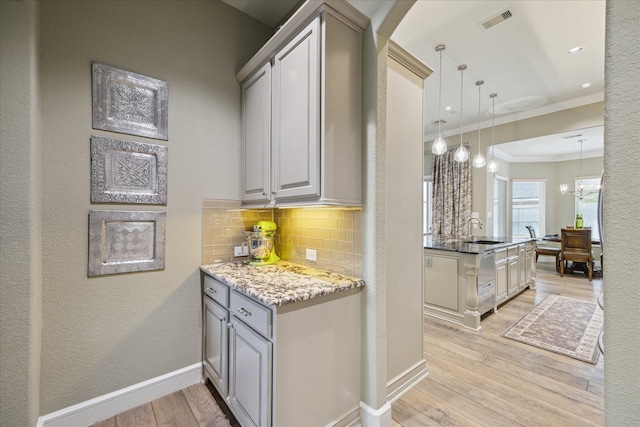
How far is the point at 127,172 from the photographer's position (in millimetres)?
1861

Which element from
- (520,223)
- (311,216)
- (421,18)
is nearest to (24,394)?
(311,216)

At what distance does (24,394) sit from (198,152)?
1713mm

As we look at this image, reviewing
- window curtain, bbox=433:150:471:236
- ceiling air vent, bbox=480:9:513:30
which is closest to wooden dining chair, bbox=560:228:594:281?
window curtain, bbox=433:150:471:236

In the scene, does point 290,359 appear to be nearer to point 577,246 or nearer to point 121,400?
point 121,400

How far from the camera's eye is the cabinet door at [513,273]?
3902mm

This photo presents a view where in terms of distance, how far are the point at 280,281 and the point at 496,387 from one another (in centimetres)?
191

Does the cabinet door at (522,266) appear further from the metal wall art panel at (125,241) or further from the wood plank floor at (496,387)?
the metal wall art panel at (125,241)

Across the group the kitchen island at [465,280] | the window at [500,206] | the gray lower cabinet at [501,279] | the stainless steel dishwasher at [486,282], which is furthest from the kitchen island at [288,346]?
the window at [500,206]

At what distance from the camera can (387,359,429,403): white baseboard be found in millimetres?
1951

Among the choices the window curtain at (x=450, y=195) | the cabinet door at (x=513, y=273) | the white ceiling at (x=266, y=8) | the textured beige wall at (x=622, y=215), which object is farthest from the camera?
the window curtain at (x=450, y=195)

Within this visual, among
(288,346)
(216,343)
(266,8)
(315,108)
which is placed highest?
(266,8)

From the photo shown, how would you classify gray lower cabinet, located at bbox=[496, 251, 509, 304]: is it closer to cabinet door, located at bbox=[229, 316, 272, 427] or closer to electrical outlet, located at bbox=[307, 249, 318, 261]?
electrical outlet, located at bbox=[307, 249, 318, 261]

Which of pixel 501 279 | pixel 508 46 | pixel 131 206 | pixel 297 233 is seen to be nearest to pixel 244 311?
pixel 297 233

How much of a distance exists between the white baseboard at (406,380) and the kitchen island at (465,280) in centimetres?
114
